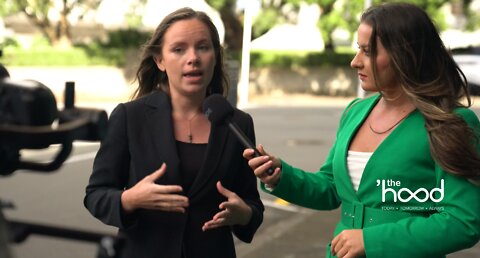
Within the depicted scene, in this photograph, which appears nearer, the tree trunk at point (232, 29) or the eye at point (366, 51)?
the eye at point (366, 51)

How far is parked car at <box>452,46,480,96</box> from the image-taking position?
2314cm

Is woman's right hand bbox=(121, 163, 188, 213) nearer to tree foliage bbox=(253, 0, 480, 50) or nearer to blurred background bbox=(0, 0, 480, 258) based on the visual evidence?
blurred background bbox=(0, 0, 480, 258)

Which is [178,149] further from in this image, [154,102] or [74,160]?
[74,160]

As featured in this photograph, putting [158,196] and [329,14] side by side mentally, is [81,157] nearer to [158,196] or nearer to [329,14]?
[158,196]

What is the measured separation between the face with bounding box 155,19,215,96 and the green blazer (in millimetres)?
470

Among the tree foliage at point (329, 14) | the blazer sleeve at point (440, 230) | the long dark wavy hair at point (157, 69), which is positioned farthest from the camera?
the tree foliage at point (329, 14)

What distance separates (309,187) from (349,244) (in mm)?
395

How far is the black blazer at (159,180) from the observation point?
8.62ft

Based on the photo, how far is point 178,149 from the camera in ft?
8.83

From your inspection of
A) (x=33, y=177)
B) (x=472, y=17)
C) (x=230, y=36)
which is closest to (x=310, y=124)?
(x=33, y=177)

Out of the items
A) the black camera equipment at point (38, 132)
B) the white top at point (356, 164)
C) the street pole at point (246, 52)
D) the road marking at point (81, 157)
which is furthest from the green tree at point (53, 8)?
the black camera equipment at point (38, 132)

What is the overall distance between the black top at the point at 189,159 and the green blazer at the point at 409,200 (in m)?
0.30

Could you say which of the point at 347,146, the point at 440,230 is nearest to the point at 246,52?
the point at 347,146

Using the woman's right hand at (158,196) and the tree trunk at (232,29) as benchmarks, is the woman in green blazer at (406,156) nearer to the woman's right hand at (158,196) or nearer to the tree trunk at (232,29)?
the woman's right hand at (158,196)
